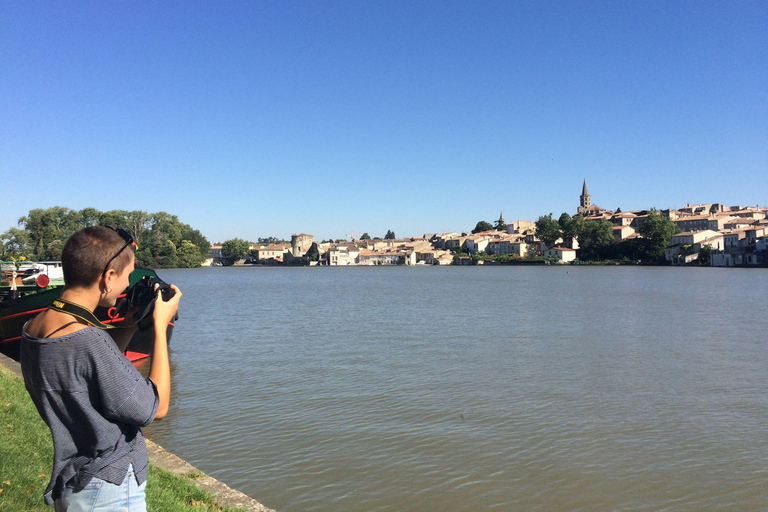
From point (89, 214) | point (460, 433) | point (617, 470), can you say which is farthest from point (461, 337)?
Result: point (89, 214)

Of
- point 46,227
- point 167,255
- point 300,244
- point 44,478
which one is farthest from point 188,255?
point 44,478

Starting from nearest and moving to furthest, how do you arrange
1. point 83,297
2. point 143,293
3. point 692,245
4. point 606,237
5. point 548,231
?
1. point 83,297
2. point 143,293
3. point 692,245
4. point 606,237
5. point 548,231

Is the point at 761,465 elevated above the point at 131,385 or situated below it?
below

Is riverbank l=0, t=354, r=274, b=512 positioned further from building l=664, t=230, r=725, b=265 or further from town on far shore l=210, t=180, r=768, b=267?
building l=664, t=230, r=725, b=265

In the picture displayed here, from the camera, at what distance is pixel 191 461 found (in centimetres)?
788

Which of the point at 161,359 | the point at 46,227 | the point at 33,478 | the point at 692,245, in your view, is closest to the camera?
the point at 161,359

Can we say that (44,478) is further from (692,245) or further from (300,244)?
(300,244)

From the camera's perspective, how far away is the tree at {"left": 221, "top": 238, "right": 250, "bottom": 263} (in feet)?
548

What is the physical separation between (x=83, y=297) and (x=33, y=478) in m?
3.72

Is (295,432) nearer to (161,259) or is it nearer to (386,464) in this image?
(386,464)

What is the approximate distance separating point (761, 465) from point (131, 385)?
8.78 meters

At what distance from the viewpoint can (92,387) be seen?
6.61 feet

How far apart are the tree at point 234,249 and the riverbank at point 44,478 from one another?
16503 centimetres

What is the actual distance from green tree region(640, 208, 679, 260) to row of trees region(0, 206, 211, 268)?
95075 millimetres
